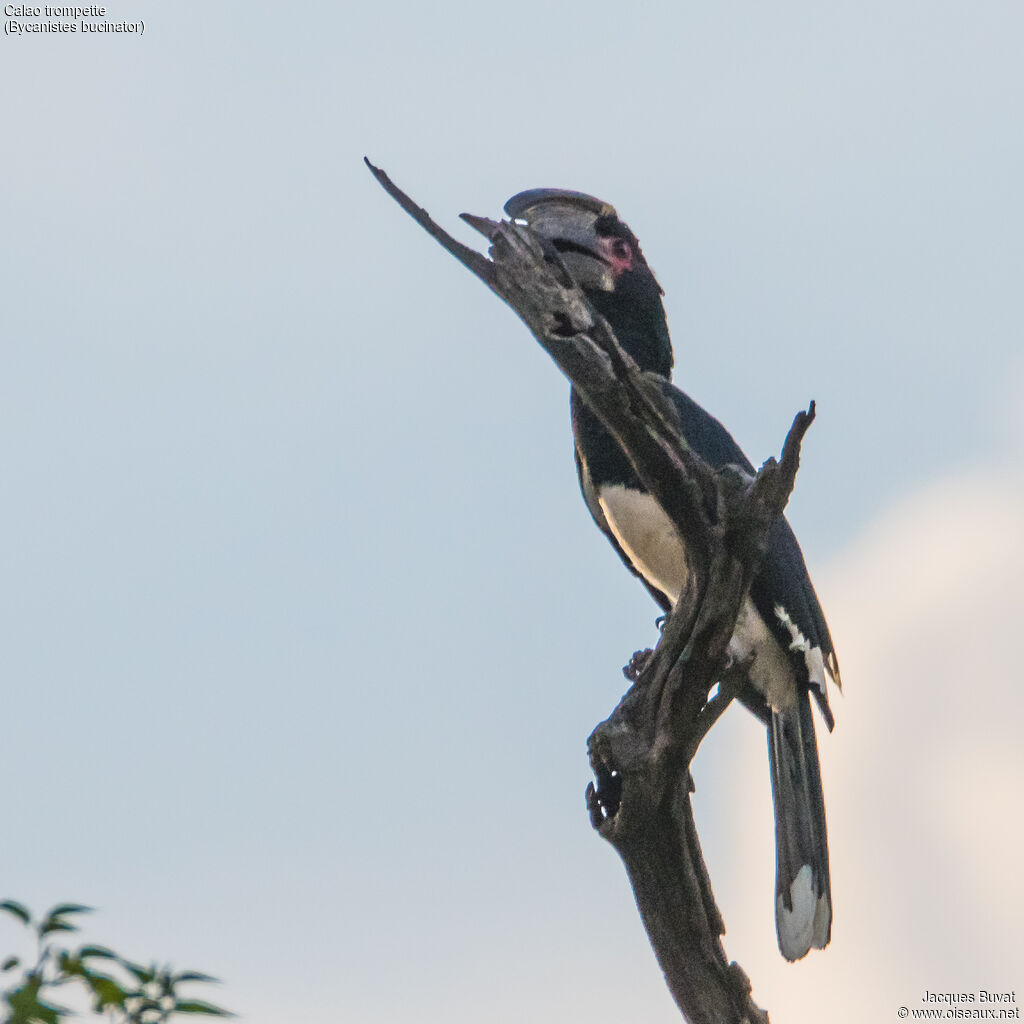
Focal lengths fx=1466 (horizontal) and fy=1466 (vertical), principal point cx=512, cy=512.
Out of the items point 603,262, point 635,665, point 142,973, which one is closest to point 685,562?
point 635,665

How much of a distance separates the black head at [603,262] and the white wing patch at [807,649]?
40.2 inches

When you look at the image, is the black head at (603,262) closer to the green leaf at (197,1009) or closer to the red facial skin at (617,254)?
the red facial skin at (617,254)

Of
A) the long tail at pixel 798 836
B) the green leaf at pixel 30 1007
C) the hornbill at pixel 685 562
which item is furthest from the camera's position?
the hornbill at pixel 685 562

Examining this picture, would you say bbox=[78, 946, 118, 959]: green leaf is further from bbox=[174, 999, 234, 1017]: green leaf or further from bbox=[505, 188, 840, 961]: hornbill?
bbox=[505, 188, 840, 961]: hornbill

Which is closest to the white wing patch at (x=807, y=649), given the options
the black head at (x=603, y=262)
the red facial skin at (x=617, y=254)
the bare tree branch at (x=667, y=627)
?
the black head at (x=603, y=262)

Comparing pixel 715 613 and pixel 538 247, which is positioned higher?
pixel 538 247

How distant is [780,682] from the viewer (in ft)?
14.4

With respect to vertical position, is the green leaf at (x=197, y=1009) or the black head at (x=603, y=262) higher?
the black head at (x=603, y=262)

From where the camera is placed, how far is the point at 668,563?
4621 millimetres

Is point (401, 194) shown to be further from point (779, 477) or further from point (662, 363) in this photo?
point (662, 363)

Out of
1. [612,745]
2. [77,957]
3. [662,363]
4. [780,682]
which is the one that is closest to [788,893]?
[780,682]

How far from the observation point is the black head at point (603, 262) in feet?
16.2

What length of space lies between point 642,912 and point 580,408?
181cm

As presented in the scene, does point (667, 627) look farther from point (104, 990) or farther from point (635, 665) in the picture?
point (104, 990)
